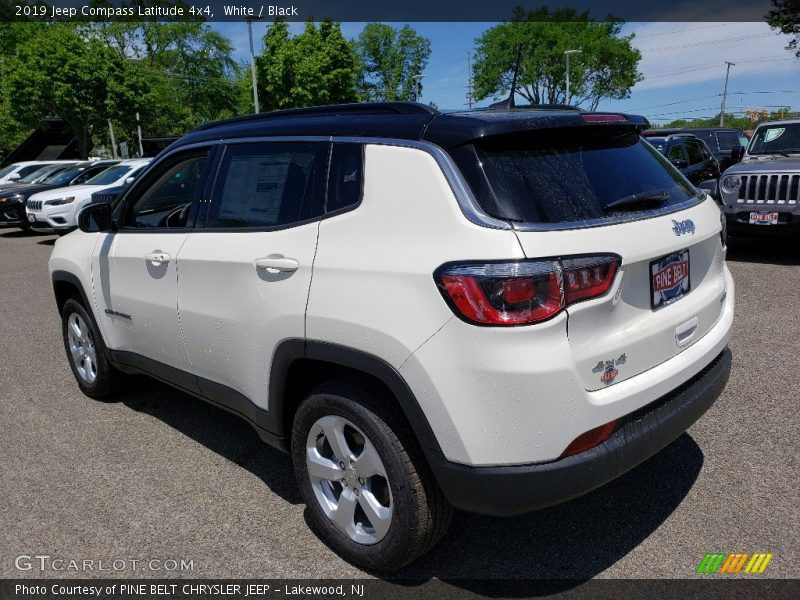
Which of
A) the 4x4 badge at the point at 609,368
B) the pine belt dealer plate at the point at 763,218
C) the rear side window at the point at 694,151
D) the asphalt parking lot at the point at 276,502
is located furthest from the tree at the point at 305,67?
the 4x4 badge at the point at 609,368

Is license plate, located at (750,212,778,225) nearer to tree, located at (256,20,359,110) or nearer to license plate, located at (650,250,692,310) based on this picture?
license plate, located at (650,250,692,310)

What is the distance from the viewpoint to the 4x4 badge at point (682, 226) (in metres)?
2.58

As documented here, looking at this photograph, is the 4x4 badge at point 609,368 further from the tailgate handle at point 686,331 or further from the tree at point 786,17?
the tree at point 786,17

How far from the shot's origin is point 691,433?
3717 millimetres

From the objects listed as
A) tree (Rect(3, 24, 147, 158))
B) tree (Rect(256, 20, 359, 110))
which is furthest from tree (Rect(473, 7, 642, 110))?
tree (Rect(3, 24, 147, 158))

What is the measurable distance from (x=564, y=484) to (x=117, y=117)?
1423 inches

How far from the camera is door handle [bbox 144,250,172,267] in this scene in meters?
3.46

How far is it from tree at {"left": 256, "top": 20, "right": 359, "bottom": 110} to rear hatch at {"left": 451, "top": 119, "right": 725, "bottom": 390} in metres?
41.7

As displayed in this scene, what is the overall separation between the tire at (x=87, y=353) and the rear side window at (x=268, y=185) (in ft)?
5.64

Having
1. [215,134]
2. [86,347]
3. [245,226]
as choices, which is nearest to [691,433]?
[245,226]

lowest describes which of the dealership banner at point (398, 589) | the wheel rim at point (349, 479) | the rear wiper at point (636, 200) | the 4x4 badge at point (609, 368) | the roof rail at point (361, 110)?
the dealership banner at point (398, 589)

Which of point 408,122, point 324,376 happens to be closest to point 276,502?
point 324,376

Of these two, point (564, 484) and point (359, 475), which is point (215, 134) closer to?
point (359, 475)

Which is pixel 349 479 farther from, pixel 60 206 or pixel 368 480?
pixel 60 206
